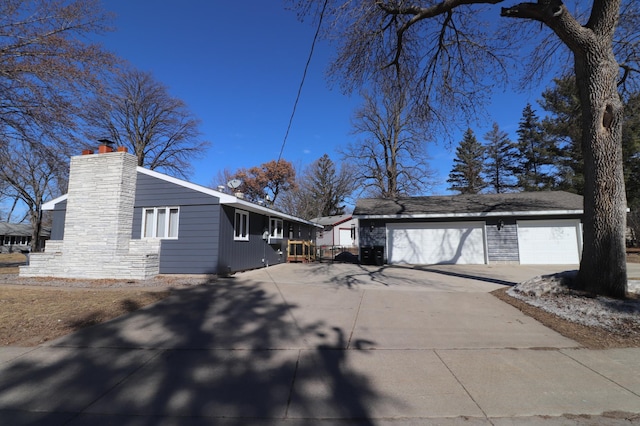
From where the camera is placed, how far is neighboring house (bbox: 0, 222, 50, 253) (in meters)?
41.4

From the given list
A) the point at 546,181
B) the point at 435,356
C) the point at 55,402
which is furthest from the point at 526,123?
the point at 55,402

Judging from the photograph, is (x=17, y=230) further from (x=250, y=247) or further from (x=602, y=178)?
(x=602, y=178)

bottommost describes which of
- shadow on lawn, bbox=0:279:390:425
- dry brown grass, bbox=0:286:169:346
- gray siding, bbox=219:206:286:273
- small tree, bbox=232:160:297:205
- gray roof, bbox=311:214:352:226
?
shadow on lawn, bbox=0:279:390:425

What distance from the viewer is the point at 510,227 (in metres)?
15.1

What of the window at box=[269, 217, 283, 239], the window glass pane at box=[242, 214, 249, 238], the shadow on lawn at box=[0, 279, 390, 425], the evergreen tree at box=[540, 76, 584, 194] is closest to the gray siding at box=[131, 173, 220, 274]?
the window glass pane at box=[242, 214, 249, 238]

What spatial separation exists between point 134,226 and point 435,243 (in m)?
13.2

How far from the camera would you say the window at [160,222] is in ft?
36.9

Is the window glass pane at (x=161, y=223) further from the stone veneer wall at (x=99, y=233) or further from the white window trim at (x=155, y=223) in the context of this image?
the stone veneer wall at (x=99, y=233)

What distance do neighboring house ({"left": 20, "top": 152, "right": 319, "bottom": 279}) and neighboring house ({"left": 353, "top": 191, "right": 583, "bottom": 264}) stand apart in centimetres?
767

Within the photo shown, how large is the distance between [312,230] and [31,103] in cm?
1845

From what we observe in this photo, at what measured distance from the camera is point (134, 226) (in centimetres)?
1138

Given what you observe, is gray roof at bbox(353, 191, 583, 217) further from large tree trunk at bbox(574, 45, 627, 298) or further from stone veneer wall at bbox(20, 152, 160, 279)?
stone veneer wall at bbox(20, 152, 160, 279)

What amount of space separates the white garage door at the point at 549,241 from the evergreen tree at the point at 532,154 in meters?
18.0

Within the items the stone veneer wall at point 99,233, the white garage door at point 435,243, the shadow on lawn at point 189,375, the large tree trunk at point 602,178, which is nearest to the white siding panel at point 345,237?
the white garage door at point 435,243
